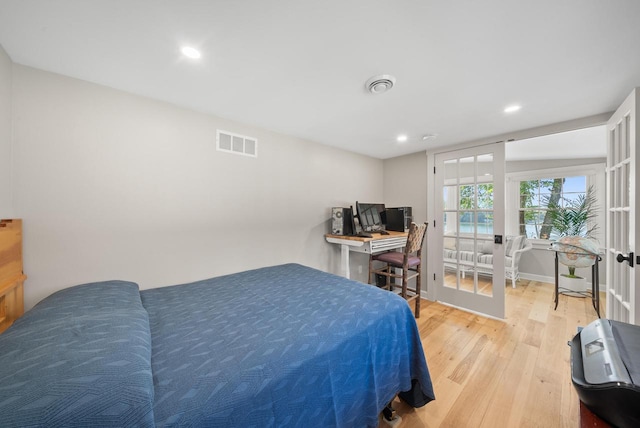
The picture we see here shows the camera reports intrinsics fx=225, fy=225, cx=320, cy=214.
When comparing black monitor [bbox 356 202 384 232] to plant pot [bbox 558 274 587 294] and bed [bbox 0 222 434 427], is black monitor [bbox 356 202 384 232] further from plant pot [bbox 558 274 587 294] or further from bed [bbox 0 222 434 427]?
plant pot [bbox 558 274 587 294]

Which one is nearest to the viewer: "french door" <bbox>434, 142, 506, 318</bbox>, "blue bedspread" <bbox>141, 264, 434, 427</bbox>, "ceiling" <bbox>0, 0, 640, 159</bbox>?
"blue bedspread" <bbox>141, 264, 434, 427</bbox>

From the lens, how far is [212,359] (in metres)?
0.89

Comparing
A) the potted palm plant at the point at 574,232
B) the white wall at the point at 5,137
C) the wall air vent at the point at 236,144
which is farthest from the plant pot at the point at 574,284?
the white wall at the point at 5,137

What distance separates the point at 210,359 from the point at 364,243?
1.91 metres

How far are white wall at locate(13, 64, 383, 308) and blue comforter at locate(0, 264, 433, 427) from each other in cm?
35

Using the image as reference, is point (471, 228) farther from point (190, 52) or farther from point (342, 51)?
point (190, 52)

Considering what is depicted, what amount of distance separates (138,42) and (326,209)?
89.4 inches

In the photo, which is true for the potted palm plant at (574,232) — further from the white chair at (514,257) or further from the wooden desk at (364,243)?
the wooden desk at (364,243)

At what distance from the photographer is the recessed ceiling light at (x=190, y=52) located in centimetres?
126

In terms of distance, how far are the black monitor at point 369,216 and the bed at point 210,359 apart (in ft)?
4.59

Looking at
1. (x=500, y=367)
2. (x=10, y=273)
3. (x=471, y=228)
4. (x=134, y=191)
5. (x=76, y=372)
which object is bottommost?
(x=500, y=367)

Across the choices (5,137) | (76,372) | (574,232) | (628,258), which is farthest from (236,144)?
(574,232)

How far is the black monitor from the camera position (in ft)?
9.62

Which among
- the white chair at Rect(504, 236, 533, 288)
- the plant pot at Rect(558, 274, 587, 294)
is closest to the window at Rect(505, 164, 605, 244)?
the white chair at Rect(504, 236, 533, 288)
